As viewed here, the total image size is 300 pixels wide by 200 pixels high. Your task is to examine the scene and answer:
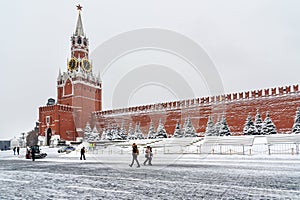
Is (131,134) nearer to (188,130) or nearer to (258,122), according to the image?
(188,130)

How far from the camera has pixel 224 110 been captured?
36.1 metres

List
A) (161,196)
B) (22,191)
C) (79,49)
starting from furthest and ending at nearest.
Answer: (79,49)
(22,191)
(161,196)

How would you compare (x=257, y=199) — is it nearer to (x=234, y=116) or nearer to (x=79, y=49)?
(x=234, y=116)

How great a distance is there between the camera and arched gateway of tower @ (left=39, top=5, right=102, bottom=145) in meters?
47.8

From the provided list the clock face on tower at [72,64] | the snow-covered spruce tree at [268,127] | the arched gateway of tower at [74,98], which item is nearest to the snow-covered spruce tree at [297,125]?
the snow-covered spruce tree at [268,127]

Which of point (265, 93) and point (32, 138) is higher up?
point (265, 93)

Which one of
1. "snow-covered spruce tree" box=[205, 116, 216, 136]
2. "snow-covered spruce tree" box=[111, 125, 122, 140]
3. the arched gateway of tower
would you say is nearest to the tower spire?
the arched gateway of tower

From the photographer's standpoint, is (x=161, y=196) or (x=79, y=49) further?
(x=79, y=49)

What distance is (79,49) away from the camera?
179ft

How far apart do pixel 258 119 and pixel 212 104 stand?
296 inches

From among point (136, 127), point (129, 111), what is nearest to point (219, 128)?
point (136, 127)

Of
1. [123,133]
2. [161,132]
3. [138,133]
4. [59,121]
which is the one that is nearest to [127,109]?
[123,133]

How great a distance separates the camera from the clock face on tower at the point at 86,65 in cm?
5268

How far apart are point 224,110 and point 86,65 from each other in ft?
92.4
